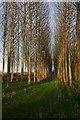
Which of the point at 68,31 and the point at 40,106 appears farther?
the point at 68,31

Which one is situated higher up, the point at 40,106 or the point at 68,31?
the point at 68,31

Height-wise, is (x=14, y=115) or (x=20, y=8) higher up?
(x=20, y=8)

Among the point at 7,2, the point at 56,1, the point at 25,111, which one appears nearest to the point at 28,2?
the point at 7,2

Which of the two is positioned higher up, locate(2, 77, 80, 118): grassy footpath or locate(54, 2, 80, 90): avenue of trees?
locate(54, 2, 80, 90): avenue of trees

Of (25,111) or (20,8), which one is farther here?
(20,8)

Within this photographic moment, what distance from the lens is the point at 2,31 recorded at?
34.7 meters

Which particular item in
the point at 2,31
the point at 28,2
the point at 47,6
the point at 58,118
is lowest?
the point at 58,118

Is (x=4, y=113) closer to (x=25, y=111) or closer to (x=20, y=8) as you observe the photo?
(x=25, y=111)

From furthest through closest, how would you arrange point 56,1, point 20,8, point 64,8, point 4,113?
1. point 56,1
2. point 64,8
3. point 20,8
4. point 4,113

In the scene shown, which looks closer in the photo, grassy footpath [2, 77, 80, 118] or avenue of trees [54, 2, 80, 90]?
grassy footpath [2, 77, 80, 118]

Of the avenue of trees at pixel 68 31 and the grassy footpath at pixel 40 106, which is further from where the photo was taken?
the avenue of trees at pixel 68 31

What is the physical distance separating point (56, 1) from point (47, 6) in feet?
17.5

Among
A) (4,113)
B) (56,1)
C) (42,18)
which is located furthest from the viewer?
(42,18)

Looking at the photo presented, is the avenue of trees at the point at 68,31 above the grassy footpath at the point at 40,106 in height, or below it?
above
